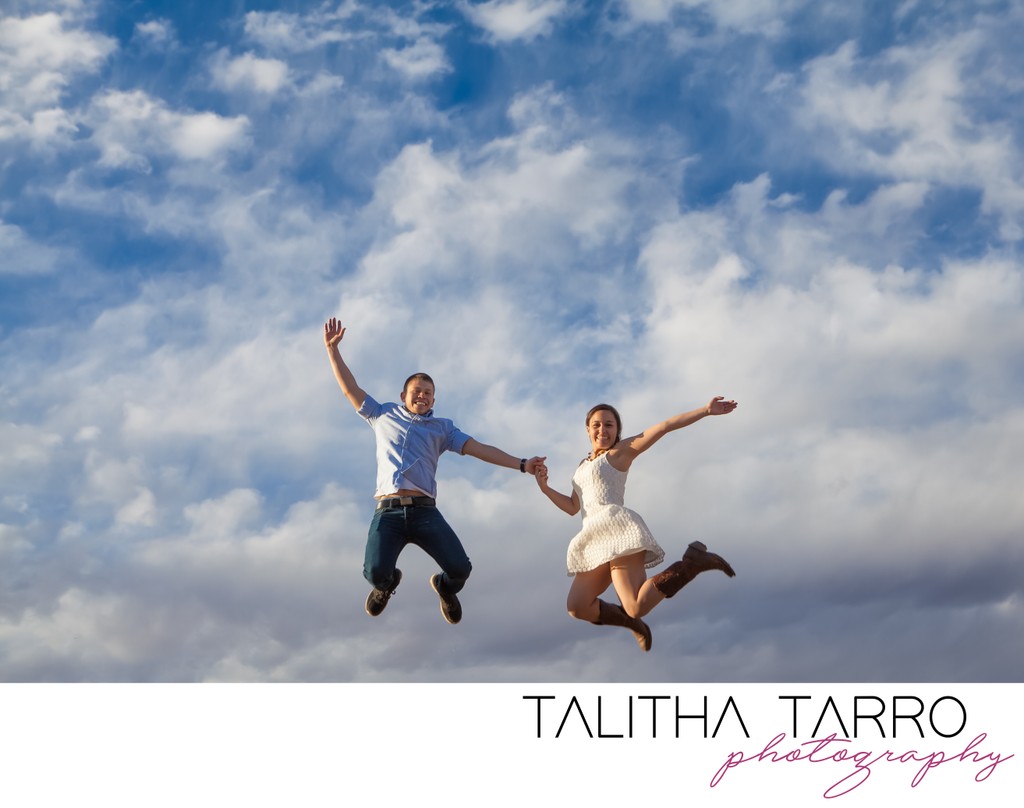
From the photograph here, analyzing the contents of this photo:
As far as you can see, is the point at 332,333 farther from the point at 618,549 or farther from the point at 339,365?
the point at 618,549

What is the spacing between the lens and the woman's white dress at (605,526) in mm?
11266

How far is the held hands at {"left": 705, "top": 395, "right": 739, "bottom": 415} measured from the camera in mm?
11234

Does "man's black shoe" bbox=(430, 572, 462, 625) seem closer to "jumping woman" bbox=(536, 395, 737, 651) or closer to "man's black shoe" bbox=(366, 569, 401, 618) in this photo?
"man's black shoe" bbox=(366, 569, 401, 618)

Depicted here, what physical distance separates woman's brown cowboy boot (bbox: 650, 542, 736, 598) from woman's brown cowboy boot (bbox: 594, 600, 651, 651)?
46 centimetres

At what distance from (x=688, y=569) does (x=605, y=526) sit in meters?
0.92

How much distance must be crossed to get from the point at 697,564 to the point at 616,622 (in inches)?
39.4

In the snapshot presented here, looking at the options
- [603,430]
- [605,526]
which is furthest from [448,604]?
[603,430]

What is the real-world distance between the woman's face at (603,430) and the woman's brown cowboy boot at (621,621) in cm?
156

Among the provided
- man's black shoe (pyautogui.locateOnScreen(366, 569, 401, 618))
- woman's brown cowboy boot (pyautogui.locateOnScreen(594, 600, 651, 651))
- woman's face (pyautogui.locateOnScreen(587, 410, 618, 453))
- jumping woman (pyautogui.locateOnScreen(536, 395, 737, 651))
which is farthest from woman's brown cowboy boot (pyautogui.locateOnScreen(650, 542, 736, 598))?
man's black shoe (pyautogui.locateOnScreen(366, 569, 401, 618))

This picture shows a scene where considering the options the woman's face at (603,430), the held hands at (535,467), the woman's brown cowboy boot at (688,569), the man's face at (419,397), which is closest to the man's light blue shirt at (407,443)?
the man's face at (419,397)

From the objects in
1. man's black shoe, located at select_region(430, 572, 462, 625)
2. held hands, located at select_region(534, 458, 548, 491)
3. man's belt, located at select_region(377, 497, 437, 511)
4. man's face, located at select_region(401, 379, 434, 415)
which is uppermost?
man's face, located at select_region(401, 379, 434, 415)

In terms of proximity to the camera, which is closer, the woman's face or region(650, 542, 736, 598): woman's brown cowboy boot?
region(650, 542, 736, 598): woman's brown cowboy boot
